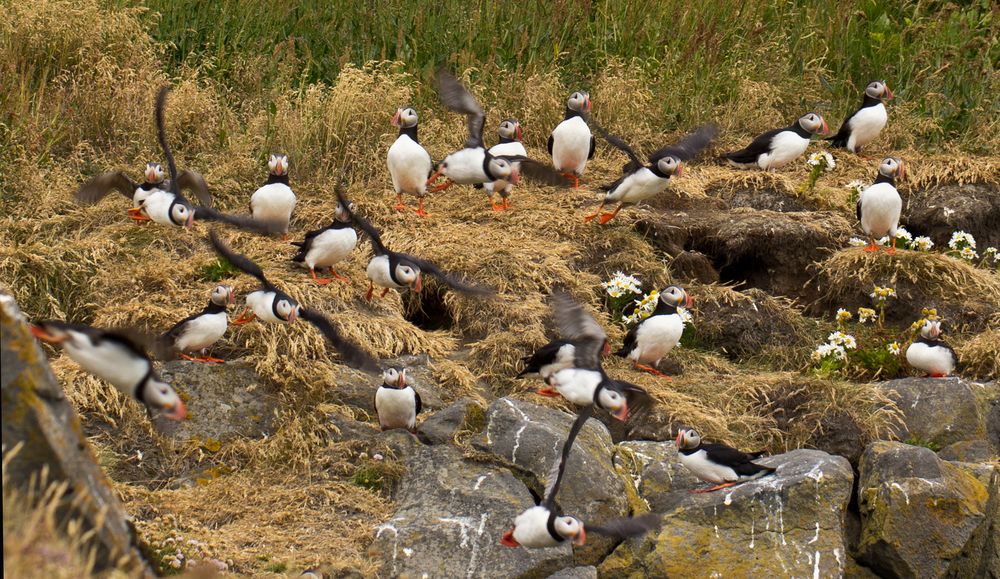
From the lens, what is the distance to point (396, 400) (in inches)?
226

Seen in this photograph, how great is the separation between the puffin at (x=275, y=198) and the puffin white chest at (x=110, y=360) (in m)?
2.89

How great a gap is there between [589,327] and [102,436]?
2.31 metres

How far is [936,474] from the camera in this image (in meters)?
5.68

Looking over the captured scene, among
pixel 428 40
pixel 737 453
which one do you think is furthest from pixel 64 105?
pixel 737 453

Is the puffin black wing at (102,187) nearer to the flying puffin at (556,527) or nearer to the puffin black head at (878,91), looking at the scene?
the flying puffin at (556,527)

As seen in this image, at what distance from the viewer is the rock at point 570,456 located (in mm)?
5430

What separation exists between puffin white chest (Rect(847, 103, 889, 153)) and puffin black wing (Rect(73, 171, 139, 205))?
488 centimetres

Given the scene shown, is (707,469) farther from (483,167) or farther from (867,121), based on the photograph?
(867,121)

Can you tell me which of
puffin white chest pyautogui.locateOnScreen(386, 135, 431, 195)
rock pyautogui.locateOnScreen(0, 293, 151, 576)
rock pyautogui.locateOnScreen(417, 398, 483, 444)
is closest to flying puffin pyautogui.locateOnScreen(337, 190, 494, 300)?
rock pyautogui.locateOnScreen(417, 398, 483, 444)

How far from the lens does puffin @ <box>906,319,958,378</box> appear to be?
6.68 meters

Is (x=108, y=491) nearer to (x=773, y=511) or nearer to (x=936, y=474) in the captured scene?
(x=773, y=511)

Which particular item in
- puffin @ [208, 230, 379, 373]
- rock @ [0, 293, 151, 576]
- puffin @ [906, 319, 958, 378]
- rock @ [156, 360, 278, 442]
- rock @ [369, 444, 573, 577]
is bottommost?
puffin @ [906, 319, 958, 378]

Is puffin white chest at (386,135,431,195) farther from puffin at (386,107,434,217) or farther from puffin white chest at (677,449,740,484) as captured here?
puffin white chest at (677,449,740,484)

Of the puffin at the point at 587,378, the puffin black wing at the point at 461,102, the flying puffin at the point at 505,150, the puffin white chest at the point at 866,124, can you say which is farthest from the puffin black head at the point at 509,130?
the puffin white chest at the point at 866,124
